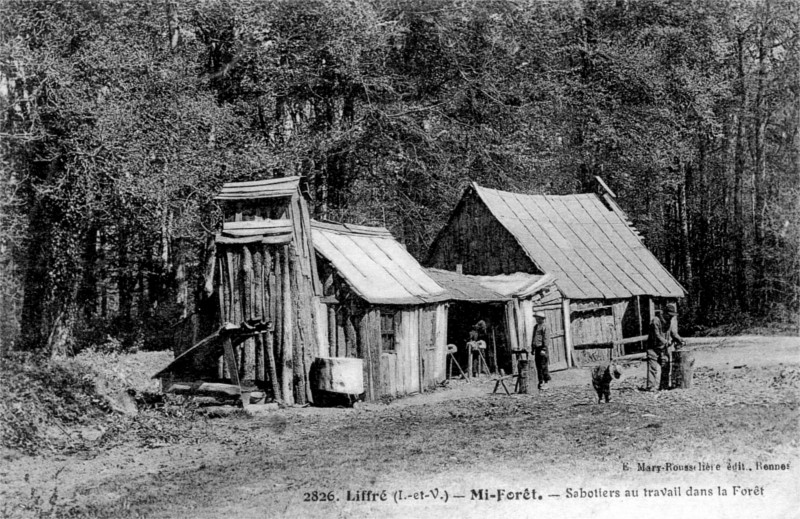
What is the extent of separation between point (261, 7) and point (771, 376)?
19168 millimetres

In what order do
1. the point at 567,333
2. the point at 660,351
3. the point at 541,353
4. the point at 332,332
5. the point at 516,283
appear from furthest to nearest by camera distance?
the point at 567,333, the point at 516,283, the point at 541,353, the point at 660,351, the point at 332,332

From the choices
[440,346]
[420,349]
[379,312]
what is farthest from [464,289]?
[379,312]

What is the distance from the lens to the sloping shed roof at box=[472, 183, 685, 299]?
1008 inches

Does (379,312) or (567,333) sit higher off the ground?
(379,312)

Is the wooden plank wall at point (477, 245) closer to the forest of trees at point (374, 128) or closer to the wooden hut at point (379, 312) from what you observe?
the wooden hut at point (379, 312)

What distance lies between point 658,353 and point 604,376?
2.75 m

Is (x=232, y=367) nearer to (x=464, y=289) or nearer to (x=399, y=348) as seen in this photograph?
(x=399, y=348)

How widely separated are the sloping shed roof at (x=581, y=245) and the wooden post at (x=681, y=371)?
6334 mm

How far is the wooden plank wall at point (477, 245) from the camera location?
2575 cm

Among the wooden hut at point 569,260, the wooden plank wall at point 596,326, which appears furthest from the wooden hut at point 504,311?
the wooden plank wall at point 596,326

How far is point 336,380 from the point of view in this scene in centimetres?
1652

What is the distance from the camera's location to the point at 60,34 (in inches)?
837

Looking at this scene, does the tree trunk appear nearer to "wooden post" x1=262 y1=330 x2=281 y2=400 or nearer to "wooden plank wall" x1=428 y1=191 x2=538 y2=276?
"wooden plank wall" x1=428 y1=191 x2=538 y2=276

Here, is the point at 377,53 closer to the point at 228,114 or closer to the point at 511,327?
the point at 228,114
